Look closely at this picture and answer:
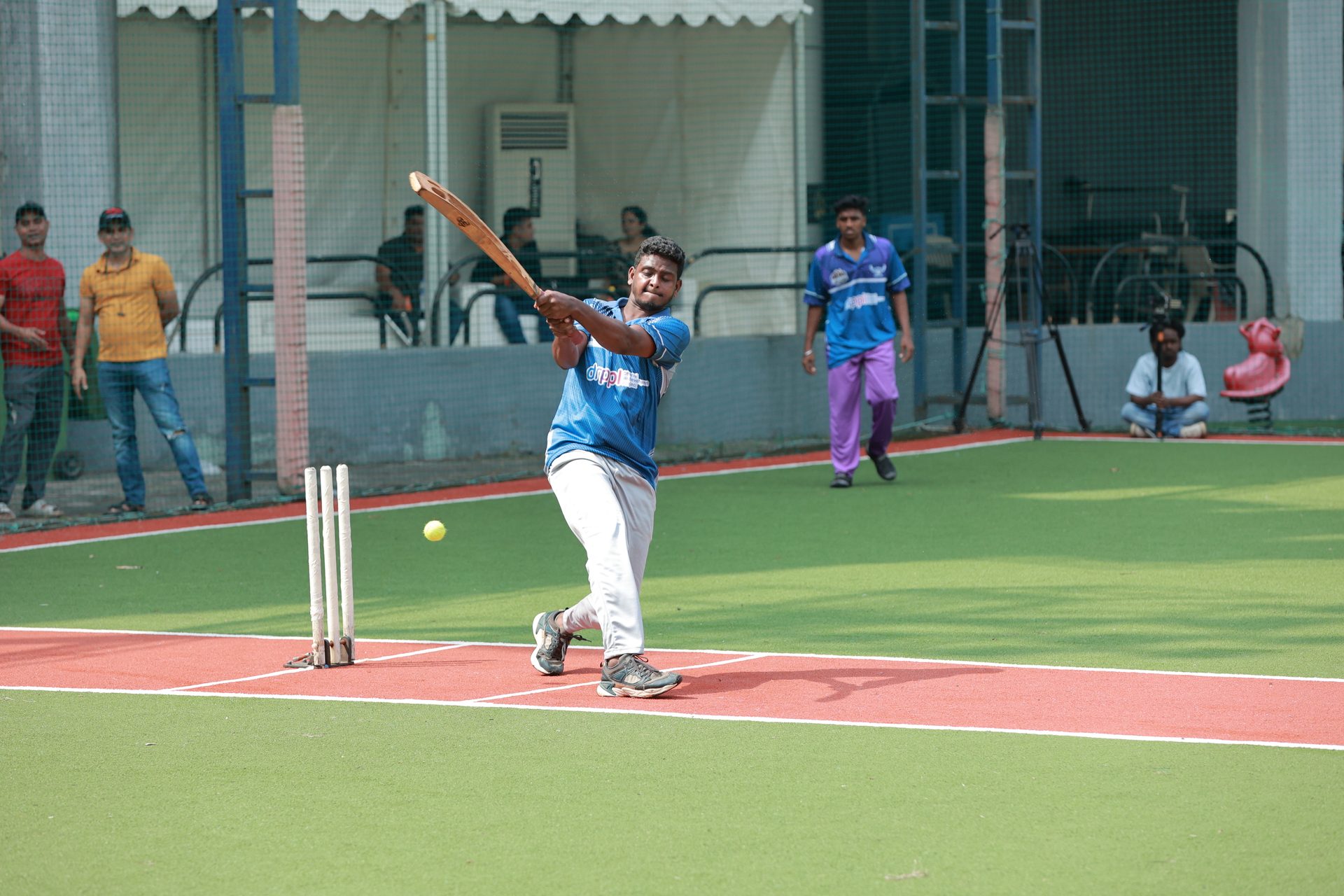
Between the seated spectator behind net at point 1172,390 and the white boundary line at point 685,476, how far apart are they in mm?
194

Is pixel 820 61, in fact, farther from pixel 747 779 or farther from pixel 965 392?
pixel 747 779

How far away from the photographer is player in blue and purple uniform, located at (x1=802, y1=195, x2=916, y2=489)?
13.8 meters

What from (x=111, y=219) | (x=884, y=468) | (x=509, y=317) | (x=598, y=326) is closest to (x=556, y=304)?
(x=598, y=326)

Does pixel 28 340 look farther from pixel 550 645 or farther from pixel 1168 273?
pixel 1168 273

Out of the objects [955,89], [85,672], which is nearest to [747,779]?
[85,672]

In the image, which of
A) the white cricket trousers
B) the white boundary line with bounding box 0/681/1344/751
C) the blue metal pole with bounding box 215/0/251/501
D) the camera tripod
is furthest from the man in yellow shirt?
the camera tripod

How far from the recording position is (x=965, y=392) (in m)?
18.2

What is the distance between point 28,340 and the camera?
12914 millimetres

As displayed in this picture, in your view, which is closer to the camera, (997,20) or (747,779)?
(747,779)

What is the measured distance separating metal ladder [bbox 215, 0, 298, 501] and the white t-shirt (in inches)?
337

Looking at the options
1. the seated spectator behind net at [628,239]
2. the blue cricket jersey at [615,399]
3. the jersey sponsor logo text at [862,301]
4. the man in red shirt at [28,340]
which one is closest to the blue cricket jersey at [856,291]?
the jersey sponsor logo text at [862,301]

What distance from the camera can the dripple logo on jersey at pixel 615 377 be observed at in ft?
23.5

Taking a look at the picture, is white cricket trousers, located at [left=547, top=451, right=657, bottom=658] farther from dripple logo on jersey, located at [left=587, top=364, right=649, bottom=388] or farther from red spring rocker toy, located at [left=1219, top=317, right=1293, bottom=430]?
red spring rocker toy, located at [left=1219, top=317, right=1293, bottom=430]

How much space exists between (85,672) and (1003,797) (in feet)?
13.7
